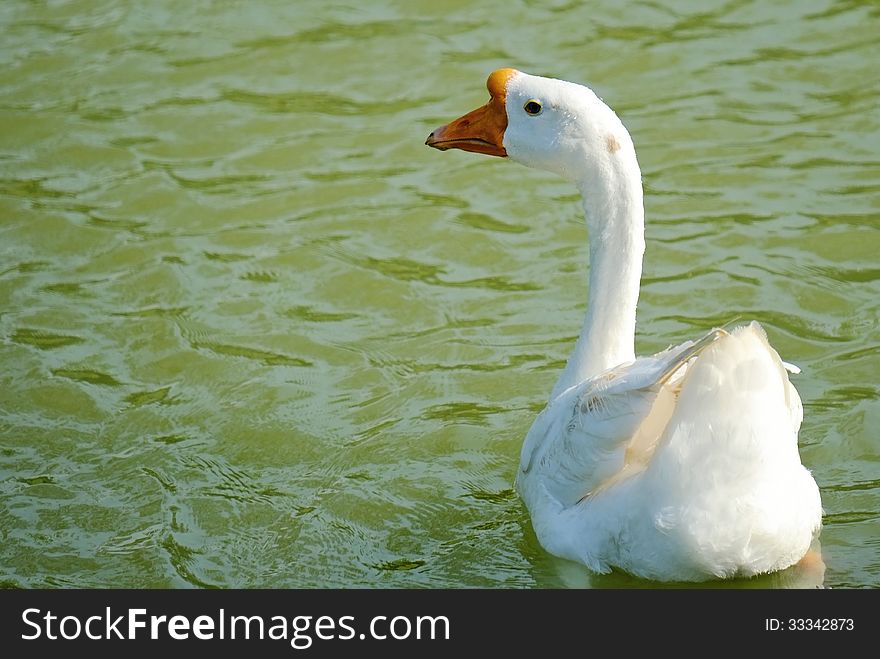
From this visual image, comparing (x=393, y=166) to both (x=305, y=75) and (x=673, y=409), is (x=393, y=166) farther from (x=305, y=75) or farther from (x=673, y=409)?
(x=673, y=409)

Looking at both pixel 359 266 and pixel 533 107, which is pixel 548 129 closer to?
pixel 533 107

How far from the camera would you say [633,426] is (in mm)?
5297

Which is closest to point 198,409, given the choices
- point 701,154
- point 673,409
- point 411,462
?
point 411,462

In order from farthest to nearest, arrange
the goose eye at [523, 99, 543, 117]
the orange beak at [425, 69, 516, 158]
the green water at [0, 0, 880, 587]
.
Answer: the green water at [0, 0, 880, 587] < the orange beak at [425, 69, 516, 158] < the goose eye at [523, 99, 543, 117]

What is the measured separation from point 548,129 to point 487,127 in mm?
395

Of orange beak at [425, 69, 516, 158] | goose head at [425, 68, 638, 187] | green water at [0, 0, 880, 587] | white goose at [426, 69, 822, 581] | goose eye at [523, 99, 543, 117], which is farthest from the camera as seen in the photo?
green water at [0, 0, 880, 587]

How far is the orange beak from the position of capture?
632 cm

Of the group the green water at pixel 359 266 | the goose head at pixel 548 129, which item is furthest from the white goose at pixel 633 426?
the green water at pixel 359 266

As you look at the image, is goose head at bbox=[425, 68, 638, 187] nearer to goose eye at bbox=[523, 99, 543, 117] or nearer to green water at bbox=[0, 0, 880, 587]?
goose eye at bbox=[523, 99, 543, 117]

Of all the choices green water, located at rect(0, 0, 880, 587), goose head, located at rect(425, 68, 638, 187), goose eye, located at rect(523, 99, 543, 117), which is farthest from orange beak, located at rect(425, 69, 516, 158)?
green water, located at rect(0, 0, 880, 587)

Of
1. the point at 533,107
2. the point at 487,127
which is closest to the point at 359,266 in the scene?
the point at 487,127

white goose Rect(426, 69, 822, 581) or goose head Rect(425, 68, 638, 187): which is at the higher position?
goose head Rect(425, 68, 638, 187)

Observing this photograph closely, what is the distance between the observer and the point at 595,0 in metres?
12.0

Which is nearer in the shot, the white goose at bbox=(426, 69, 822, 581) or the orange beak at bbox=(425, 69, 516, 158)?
the white goose at bbox=(426, 69, 822, 581)
